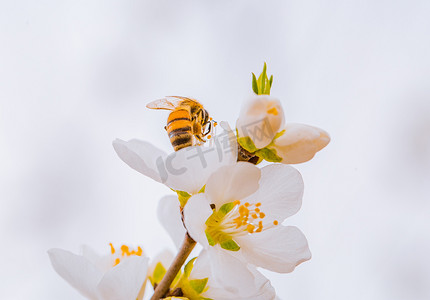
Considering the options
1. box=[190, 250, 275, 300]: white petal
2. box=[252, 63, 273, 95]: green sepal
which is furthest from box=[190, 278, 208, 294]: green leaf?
box=[252, 63, 273, 95]: green sepal

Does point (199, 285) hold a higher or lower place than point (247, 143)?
lower

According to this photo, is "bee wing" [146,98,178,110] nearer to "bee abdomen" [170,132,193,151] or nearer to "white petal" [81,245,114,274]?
"bee abdomen" [170,132,193,151]

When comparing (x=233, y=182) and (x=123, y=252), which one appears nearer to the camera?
(x=233, y=182)

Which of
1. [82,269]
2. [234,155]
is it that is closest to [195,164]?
[234,155]

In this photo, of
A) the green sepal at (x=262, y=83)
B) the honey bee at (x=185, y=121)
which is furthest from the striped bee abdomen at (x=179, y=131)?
the green sepal at (x=262, y=83)

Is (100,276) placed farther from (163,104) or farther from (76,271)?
(163,104)

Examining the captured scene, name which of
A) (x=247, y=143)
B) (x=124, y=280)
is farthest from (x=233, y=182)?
(x=124, y=280)
